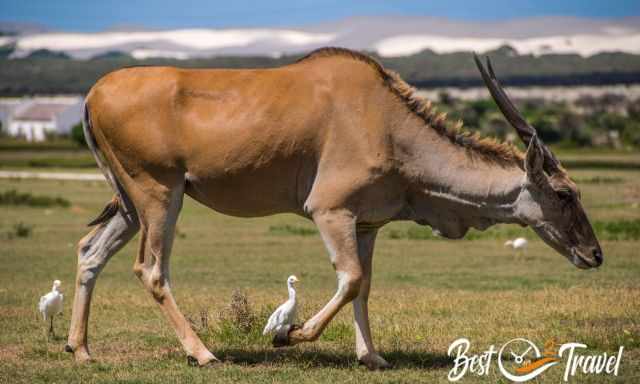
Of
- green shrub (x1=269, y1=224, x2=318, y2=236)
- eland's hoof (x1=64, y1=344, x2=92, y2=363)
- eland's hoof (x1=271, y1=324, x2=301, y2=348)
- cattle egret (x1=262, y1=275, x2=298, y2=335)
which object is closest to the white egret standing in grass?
green shrub (x1=269, y1=224, x2=318, y2=236)

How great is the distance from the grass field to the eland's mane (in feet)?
7.04

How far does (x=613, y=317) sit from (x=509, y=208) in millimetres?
3625

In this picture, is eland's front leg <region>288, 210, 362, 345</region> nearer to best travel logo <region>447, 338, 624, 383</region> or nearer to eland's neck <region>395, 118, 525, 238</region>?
eland's neck <region>395, 118, 525, 238</region>

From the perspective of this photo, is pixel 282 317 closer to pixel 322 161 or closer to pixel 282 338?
pixel 282 338

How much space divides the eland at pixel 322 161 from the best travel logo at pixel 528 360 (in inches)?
33.7

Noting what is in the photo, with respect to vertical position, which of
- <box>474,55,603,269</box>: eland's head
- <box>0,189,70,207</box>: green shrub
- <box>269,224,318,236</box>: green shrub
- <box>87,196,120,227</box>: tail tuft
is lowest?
<box>0,189,70,207</box>: green shrub

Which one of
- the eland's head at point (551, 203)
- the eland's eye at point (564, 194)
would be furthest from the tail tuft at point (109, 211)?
the eland's eye at point (564, 194)

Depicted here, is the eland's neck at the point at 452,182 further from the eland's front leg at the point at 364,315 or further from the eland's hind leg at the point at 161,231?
the eland's hind leg at the point at 161,231

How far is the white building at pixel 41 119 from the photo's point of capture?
15712 cm

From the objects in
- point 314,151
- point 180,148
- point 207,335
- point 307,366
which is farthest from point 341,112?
point 207,335

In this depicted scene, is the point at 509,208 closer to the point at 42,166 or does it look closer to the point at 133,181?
the point at 133,181

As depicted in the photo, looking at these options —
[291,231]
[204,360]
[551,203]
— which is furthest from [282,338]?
[291,231]

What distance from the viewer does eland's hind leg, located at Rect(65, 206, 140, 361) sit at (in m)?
12.4

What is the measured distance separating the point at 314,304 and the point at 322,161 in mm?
5202
